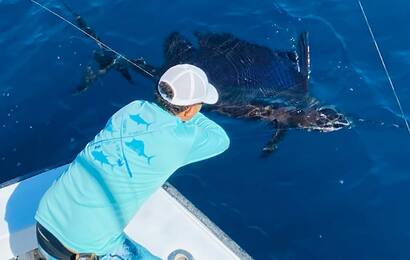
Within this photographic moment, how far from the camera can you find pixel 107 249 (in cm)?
380

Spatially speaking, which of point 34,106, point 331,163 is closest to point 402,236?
point 331,163

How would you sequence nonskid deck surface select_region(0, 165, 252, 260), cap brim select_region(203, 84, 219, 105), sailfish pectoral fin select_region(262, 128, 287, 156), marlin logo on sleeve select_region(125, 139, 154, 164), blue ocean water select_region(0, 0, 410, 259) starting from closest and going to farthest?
1. marlin logo on sleeve select_region(125, 139, 154, 164)
2. cap brim select_region(203, 84, 219, 105)
3. nonskid deck surface select_region(0, 165, 252, 260)
4. blue ocean water select_region(0, 0, 410, 259)
5. sailfish pectoral fin select_region(262, 128, 287, 156)

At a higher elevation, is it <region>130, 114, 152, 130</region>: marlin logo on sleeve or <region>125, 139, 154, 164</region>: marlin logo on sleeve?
<region>130, 114, 152, 130</region>: marlin logo on sleeve

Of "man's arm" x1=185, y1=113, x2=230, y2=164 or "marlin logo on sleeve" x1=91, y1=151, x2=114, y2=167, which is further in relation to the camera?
"man's arm" x1=185, y1=113, x2=230, y2=164

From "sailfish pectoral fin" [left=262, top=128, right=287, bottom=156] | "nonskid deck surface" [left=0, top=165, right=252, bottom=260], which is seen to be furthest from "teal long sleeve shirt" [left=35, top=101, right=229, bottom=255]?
"sailfish pectoral fin" [left=262, top=128, right=287, bottom=156]

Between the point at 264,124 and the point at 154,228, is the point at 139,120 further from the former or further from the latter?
the point at 264,124

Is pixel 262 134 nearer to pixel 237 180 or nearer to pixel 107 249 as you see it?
pixel 237 180

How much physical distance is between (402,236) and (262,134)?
5.62 feet

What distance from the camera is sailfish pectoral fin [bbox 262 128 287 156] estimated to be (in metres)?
6.07

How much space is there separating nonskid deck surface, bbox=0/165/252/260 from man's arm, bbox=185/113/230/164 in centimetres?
67

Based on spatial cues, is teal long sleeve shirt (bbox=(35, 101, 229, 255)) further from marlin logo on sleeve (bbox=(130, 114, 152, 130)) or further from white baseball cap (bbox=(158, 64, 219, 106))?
white baseball cap (bbox=(158, 64, 219, 106))

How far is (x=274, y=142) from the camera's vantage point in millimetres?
6156

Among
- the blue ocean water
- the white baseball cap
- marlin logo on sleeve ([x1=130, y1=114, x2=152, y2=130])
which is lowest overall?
the blue ocean water

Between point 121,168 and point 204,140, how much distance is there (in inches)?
24.0
